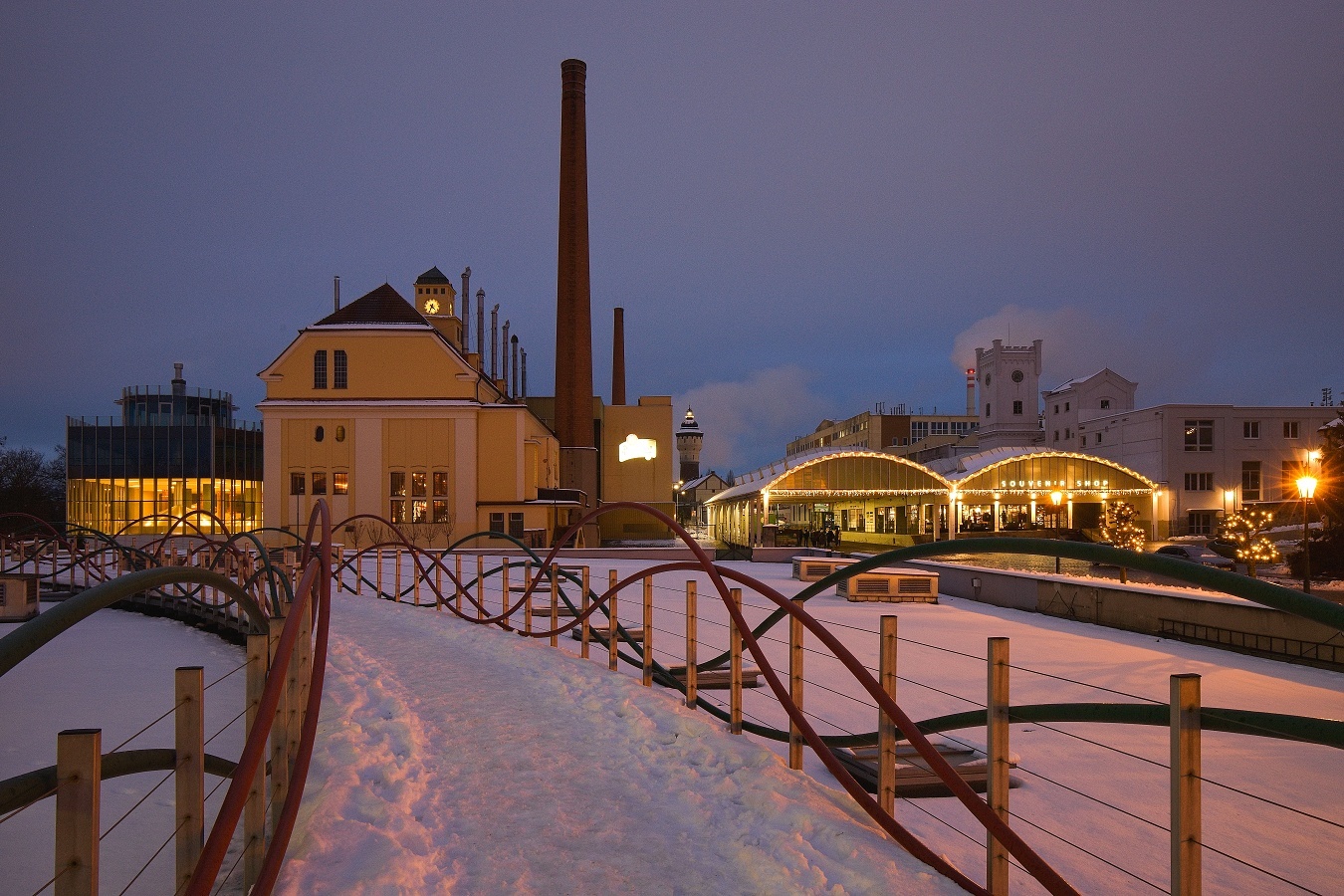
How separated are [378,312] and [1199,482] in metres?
47.0

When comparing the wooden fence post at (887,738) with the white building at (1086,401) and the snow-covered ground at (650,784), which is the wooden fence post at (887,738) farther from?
the white building at (1086,401)

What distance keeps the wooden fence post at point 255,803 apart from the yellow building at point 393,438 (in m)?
30.7

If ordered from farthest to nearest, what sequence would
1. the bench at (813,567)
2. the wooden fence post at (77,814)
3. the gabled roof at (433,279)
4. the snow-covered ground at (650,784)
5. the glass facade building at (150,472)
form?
the gabled roof at (433,279), the glass facade building at (150,472), the bench at (813,567), the snow-covered ground at (650,784), the wooden fence post at (77,814)

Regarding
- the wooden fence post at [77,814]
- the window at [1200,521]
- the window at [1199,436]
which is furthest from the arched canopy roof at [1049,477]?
the wooden fence post at [77,814]

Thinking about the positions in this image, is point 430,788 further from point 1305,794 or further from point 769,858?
point 1305,794

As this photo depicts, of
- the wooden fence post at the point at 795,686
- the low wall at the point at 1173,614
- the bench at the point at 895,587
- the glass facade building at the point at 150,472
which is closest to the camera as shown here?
the wooden fence post at the point at 795,686

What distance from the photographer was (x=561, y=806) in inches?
194

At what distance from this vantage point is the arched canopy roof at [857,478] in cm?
4038

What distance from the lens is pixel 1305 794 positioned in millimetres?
6234

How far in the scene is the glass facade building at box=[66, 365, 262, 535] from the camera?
47688mm

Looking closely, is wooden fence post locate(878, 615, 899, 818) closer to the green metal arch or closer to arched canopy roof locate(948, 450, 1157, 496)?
the green metal arch

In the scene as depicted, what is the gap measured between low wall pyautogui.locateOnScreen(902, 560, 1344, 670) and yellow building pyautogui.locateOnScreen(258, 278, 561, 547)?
71.0 ft

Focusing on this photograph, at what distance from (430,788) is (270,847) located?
1.95 metres

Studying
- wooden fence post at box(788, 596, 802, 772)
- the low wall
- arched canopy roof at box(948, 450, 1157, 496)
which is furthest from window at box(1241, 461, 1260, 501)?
wooden fence post at box(788, 596, 802, 772)
